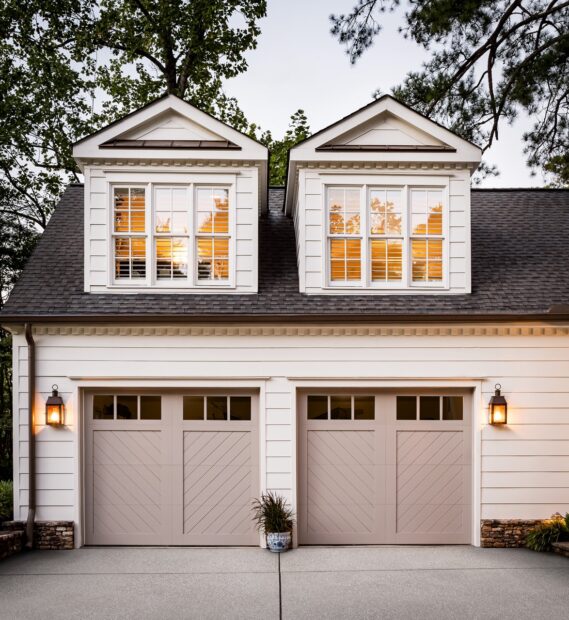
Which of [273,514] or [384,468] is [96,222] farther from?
[384,468]

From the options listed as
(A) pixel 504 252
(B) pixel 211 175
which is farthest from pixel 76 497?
(A) pixel 504 252

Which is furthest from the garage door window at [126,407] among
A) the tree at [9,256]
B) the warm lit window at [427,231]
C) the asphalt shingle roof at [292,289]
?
the tree at [9,256]

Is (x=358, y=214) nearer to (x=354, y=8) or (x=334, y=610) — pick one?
(x=334, y=610)

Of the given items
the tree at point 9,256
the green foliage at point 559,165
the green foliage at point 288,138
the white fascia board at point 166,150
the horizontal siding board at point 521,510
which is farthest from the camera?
the green foliage at point 288,138

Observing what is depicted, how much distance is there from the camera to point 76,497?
7863 mm

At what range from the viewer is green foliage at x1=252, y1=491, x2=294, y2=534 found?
764 cm

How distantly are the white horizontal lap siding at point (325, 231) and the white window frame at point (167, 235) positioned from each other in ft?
3.53

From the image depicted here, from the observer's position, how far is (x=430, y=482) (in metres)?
8.11

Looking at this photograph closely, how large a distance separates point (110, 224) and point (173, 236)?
3.16 feet

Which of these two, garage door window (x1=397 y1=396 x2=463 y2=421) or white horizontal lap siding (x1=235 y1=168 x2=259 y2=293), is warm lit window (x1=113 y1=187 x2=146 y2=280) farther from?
garage door window (x1=397 y1=396 x2=463 y2=421)

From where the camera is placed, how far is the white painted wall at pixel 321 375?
7.91 meters

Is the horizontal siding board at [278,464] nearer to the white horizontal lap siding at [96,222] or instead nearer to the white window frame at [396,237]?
the white window frame at [396,237]

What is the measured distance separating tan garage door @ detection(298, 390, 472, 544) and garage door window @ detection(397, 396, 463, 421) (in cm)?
1

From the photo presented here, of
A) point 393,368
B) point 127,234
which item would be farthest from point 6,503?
point 393,368
